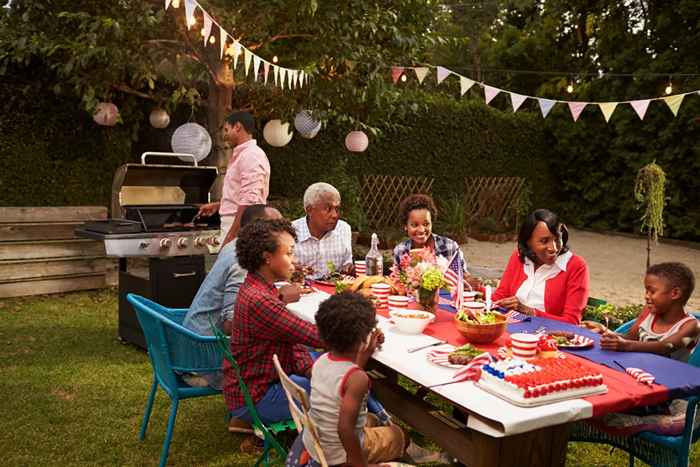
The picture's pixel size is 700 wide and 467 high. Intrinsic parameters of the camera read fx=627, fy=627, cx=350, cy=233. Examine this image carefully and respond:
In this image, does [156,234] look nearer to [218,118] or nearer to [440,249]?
[440,249]

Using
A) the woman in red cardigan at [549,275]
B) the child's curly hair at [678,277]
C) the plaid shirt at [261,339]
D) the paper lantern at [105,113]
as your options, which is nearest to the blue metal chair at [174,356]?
the plaid shirt at [261,339]

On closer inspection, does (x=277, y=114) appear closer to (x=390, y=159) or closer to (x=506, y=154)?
(x=390, y=159)

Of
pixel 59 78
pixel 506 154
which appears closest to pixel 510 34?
pixel 506 154

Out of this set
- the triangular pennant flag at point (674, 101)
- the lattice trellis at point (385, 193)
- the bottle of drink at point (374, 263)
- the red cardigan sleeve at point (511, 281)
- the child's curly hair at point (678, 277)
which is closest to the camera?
the child's curly hair at point (678, 277)

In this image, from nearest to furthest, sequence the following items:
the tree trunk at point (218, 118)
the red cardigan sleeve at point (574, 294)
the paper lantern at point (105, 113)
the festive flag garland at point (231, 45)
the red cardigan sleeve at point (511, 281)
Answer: the red cardigan sleeve at point (574, 294) < the red cardigan sleeve at point (511, 281) < the festive flag garland at point (231, 45) < the paper lantern at point (105, 113) < the tree trunk at point (218, 118)

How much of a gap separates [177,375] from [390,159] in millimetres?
8086

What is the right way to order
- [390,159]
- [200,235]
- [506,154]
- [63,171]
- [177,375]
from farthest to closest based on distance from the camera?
1. [506,154]
2. [390,159]
3. [63,171]
4. [200,235]
5. [177,375]

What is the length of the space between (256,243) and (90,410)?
1730 mm

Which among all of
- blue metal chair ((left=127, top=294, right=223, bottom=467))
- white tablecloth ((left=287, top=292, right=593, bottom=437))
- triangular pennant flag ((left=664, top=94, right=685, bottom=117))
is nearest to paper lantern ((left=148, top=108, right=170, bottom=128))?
blue metal chair ((left=127, top=294, right=223, bottom=467))

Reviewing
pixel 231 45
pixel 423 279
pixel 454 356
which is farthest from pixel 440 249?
pixel 231 45

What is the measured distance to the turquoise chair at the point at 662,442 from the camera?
212 cm

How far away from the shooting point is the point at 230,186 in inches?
169

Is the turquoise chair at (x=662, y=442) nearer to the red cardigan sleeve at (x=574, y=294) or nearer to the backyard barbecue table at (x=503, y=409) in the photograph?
the backyard barbecue table at (x=503, y=409)

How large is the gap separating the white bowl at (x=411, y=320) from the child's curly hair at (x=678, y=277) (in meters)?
0.90
